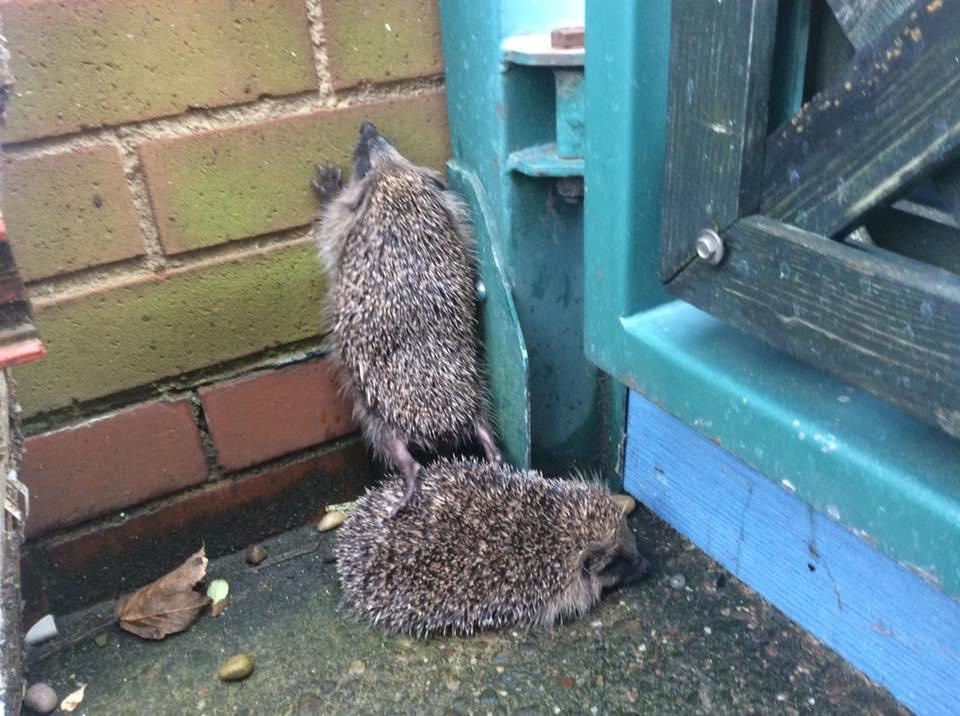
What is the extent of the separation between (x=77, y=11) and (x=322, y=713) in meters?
1.55

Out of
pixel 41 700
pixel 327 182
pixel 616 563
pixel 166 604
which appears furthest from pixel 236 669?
pixel 327 182

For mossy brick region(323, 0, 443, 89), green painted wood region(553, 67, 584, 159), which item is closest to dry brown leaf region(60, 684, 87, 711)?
mossy brick region(323, 0, 443, 89)

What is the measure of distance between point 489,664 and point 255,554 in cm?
75

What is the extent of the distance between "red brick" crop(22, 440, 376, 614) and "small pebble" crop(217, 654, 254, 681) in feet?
1.38

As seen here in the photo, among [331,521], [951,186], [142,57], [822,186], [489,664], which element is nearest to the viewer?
[951,186]

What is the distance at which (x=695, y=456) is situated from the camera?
2021 mm

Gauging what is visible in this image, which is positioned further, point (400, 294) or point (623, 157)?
point (400, 294)

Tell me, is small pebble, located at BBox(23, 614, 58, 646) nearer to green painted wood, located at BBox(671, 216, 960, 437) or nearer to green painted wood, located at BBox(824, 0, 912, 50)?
green painted wood, located at BBox(671, 216, 960, 437)

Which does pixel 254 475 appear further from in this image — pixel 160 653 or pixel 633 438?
pixel 633 438

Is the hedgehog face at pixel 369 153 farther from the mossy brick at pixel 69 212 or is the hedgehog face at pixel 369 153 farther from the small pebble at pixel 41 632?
the small pebble at pixel 41 632

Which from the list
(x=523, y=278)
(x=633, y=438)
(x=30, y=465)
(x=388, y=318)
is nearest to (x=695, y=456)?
(x=633, y=438)

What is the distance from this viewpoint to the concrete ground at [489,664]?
71.4 inches

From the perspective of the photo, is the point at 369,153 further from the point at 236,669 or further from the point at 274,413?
the point at 236,669

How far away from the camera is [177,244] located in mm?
1989
